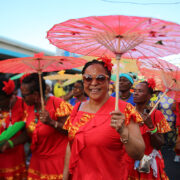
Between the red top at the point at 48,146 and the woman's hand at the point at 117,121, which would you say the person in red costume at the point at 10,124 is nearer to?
the red top at the point at 48,146

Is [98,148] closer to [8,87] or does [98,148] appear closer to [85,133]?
[85,133]

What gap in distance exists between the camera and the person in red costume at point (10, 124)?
10.6 feet

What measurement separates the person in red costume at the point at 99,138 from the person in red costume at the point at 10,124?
1.22 metres

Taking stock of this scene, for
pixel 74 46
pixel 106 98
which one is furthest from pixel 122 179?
pixel 74 46

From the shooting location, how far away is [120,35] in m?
1.82

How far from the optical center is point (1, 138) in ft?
10.0

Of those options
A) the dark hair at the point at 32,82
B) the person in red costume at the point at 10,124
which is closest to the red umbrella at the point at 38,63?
the dark hair at the point at 32,82

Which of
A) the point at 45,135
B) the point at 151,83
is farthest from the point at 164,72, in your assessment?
the point at 45,135

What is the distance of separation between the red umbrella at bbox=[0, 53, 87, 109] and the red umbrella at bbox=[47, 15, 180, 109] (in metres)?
0.82

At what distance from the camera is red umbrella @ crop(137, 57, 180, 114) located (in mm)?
3162

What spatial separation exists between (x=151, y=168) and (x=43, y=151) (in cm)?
156

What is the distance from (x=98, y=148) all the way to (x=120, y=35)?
109 cm

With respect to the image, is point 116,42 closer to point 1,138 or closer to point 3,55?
point 1,138

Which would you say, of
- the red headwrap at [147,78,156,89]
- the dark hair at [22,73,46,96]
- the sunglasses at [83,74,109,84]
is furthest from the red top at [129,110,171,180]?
the dark hair at [22,73,46,96]
